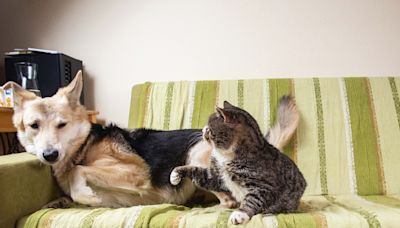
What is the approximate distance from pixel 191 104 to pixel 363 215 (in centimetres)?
94

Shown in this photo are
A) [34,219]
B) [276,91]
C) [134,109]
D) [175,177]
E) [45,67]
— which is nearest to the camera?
[34,219]

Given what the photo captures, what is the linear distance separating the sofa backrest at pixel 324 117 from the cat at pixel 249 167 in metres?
0.41

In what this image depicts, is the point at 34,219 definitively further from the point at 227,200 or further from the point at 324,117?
the point at 324,117

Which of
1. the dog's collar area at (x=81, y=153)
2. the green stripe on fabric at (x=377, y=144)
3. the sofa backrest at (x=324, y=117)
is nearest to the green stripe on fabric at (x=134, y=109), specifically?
the sofa backrest at (x=324, y=117)

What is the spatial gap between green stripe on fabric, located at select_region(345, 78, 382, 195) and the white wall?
10.1 inches

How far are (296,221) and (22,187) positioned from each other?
93 centimetres

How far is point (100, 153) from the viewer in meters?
1.38

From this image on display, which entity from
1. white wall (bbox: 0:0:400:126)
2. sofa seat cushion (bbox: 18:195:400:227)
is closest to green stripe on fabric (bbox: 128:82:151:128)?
white wall (bbox: 0:0:400:126)

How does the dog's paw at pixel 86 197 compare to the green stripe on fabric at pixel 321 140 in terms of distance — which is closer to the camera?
the dog's paw at pixel 86 197

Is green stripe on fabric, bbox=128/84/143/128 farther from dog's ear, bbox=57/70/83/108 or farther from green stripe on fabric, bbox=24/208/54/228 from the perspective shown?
green stripe on fabric, bbox=24/208/54/228

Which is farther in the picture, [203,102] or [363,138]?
[203,102]

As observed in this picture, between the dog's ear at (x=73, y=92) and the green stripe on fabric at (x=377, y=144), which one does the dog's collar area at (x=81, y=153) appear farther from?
the green stripe on fabric at (x=377, y=144)

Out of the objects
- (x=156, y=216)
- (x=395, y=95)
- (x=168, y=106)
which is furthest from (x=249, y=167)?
(x=395, y=95)

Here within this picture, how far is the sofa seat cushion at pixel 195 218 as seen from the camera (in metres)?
1.04
